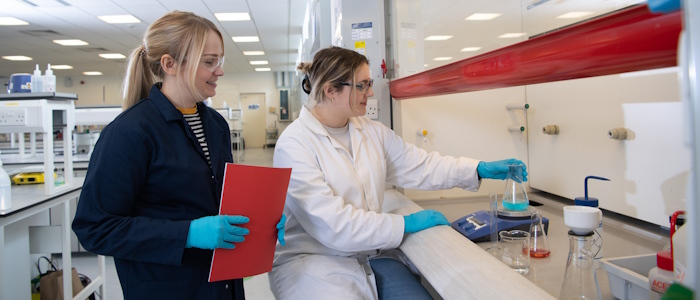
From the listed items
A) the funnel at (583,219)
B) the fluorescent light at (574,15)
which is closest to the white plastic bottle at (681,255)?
the funnel at (583,219)

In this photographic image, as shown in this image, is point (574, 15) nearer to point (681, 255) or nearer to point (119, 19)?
point (681, 255)

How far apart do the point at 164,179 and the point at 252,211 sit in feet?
0.82

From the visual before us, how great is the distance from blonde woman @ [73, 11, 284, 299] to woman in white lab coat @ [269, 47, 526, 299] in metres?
0.28

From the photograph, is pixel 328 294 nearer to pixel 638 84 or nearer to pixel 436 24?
pixel 638 84

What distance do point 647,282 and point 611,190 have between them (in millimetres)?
939

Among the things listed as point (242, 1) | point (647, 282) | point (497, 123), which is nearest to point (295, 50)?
point (242, 1)

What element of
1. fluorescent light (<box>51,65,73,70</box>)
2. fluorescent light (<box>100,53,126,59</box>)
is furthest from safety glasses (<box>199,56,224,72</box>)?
fluorescent light (<box>51,65,73,70</box>)

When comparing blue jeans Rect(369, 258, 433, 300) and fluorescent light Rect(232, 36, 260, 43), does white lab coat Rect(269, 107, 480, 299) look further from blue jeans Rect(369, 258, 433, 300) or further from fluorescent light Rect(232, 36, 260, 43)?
fluorescent light Rect(232, 36, 260, 43)

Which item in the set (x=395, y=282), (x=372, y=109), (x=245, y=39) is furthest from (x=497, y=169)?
(x=245, y=39)

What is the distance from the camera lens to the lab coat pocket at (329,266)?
147 centimetres

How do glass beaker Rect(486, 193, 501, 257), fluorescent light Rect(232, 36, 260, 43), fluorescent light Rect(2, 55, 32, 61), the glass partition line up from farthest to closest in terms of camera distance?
1. fluorescent light Rect(2, 55, 32, 61)
2. fluorescent light Rect(232, 36, 260, 43)
3. the glass partition
4. glass beaker Rect(486, 193, 501, 257)

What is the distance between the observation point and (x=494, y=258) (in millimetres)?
1228

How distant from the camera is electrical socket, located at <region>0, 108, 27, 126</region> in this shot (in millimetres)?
2395

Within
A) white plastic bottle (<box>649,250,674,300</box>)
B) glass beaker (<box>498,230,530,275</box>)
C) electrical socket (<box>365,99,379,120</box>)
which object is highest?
electrical socket (<box>365,99,379,120</box>)
